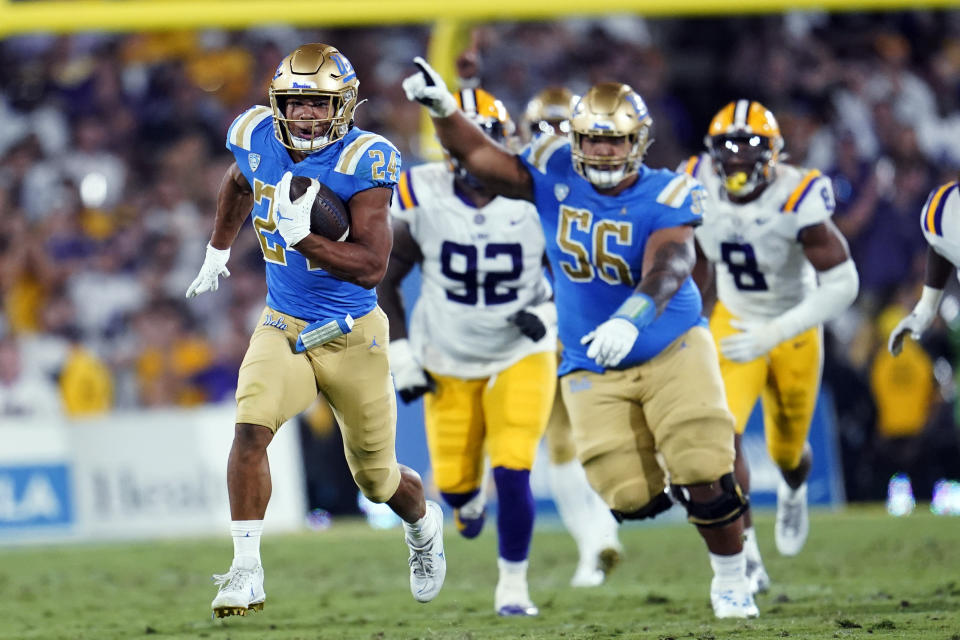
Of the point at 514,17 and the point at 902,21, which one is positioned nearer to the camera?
the point at 514,17

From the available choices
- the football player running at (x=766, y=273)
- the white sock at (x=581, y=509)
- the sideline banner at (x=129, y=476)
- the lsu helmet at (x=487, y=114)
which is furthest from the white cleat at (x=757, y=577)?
the sideline banner at (x=129, y=476)

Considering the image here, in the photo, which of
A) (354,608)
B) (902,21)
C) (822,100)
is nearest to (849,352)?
(822,100)

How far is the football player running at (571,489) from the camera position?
6578mm

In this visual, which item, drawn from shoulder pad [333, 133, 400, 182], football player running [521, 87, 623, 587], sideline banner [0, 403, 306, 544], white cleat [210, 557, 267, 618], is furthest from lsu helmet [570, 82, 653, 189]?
sideline banner [0, 403, 306, 544]

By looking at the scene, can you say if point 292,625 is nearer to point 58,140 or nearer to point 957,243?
point 957,243

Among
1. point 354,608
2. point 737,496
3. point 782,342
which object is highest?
point 782,342

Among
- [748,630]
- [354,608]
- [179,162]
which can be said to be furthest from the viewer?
[179,162]

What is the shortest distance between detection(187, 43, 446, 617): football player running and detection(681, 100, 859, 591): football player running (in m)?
1.73

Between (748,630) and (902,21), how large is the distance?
27.0ft

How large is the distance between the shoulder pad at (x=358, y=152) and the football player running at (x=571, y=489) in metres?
1.99

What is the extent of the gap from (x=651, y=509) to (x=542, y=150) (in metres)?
1.32

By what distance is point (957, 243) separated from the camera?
555 cm

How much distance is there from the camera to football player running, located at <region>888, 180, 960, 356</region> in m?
5.54

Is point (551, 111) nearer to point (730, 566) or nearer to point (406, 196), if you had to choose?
point (406, 196)
